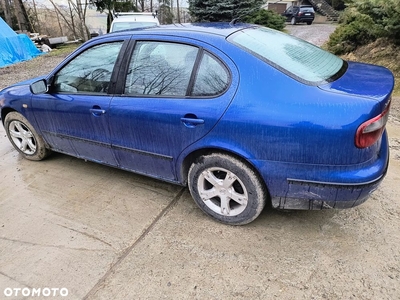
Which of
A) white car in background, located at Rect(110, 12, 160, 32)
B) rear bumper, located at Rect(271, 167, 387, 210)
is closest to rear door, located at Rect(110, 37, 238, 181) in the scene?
rear bumper, located at Rect(271, 167, 387, 210)

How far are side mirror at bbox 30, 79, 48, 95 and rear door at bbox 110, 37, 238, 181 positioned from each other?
98 centimetres

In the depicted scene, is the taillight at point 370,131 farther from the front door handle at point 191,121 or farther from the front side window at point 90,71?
the front side window at point 90,71

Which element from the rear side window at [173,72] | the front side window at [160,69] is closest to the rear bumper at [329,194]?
the rear side window at [173,72]

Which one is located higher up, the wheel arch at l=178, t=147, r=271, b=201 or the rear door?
the rear door

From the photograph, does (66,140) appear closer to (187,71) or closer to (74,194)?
(74,194)

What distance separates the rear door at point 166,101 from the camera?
93.1 inches

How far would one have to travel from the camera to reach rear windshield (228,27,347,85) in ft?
7.48

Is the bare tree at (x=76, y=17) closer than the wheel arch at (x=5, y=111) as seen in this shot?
No

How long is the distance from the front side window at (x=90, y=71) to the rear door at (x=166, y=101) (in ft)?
0.83

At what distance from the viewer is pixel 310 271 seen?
85.0 inches

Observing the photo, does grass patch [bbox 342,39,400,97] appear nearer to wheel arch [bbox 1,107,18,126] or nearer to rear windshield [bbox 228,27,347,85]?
rear windshield [bbox 228,27,347,85]

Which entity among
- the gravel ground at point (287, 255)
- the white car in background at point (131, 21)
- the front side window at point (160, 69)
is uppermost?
the front side window at point (160, 69)

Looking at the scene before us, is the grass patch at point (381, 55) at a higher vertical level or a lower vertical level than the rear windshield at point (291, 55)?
lower

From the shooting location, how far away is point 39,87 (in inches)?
127
